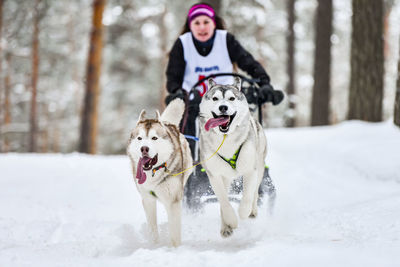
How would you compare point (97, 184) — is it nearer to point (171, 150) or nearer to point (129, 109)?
point (171, 150)

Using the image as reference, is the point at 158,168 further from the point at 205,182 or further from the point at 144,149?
the point at 205,182

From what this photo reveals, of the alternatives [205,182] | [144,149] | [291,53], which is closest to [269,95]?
[205,182]

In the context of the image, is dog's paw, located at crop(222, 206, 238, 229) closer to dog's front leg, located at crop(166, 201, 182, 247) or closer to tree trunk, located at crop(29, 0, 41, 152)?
dog's front leg, located at crop(166, 201, 182, 247)

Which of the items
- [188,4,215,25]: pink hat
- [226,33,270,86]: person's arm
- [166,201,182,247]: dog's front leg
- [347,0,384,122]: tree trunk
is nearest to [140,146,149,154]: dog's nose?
[166,201,182,247]: dog's front leg

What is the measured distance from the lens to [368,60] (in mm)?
6344

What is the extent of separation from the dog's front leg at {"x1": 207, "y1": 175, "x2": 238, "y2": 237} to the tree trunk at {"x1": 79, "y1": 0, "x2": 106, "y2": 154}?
8748mm

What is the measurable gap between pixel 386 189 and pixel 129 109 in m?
17.7

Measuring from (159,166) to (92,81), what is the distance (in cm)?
Result: 880

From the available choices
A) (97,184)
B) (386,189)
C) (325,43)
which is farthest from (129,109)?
(386,189)

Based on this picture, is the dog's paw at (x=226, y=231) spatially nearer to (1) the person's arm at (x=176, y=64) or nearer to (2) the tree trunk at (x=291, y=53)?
(1) the person's arm at (x=176, y=64)

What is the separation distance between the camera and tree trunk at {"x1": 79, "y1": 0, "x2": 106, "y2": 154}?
34.8 feet

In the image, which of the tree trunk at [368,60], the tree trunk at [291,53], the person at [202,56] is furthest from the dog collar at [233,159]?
the tree trunk at [291,53]

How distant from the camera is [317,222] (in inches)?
124

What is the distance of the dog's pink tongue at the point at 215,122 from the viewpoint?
2467 millimetres
